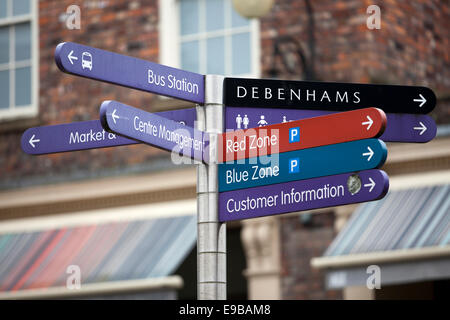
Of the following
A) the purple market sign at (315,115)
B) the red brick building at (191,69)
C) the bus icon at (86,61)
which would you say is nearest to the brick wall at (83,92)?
the red brick building at (191,69)

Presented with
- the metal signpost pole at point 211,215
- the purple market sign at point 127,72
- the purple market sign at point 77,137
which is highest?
the purple market sign at point 127,72

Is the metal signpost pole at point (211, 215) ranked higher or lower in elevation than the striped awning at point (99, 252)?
lower

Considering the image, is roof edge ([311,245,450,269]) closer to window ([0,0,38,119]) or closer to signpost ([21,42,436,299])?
signpost ([21,42,436,299])

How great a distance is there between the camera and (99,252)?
12.4 meters

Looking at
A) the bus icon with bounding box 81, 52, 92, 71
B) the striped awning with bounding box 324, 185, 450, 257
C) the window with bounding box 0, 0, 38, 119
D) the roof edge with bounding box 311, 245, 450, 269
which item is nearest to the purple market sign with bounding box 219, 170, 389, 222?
the bus icon with bounding box 81, 52, 92, 71

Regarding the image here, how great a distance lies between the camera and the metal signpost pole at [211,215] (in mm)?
5969

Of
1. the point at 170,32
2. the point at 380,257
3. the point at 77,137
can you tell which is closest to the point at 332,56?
the point at 170,32

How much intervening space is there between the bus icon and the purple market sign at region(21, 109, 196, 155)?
64 centimetres

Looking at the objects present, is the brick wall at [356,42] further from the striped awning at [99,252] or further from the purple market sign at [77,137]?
the purple market sign at [77,137]

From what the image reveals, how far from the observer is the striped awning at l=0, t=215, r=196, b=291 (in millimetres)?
11961

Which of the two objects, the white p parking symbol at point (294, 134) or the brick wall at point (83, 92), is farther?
the brick wall at point (83, 92)

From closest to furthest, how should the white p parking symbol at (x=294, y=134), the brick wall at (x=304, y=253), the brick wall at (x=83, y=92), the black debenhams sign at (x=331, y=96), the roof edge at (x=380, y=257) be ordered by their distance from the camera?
the white p parking symbol at (x=294, y=134) → the black debenhams sign at (x=331, y=96) → the roof edge at (x=380, y=257) → the brick wall at (x=304, y=253) → the brick wall at (x=83, y=92)

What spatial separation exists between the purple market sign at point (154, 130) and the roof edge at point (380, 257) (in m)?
4.84

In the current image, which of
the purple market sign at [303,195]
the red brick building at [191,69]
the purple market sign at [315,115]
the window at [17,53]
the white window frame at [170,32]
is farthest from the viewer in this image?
the window at [17,53]
